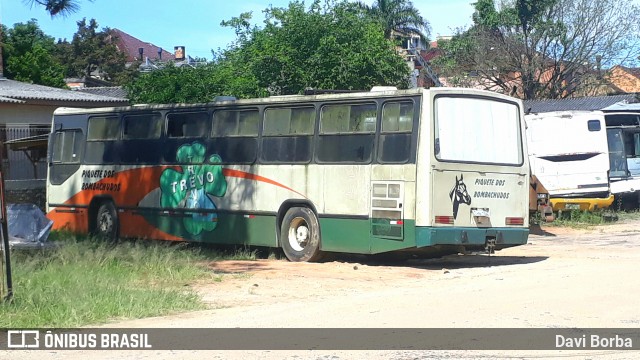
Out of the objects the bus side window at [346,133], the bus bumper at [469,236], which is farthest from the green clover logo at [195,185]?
the bus bumper at [469,236]

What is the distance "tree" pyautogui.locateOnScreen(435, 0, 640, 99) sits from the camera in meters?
47.9

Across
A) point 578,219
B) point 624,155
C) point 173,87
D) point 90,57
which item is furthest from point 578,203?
point 90,57

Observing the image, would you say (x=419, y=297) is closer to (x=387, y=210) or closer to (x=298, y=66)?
(x=387, y=210)

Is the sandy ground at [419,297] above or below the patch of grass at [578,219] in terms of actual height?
below

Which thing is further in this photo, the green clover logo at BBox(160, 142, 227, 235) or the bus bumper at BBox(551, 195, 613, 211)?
the bus bumper at BBox(551, 195, 613, 211)

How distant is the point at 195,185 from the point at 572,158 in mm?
11769

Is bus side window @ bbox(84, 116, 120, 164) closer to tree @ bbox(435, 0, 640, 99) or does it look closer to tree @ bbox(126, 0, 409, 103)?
tree @ bbox(126, 0, 409, 103)

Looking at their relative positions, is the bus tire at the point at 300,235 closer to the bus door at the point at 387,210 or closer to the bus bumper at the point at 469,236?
the bus door at the point at 387,210

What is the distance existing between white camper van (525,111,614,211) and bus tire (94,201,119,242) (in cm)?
1145

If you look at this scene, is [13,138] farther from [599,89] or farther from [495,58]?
[599,89]

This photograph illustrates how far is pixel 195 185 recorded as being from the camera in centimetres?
1838

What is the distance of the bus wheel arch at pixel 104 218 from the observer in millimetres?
20047

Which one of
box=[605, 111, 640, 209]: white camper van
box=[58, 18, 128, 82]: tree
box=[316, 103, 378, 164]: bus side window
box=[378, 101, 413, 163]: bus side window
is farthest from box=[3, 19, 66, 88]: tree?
box=[378, 101, 413, 163]: bus side window

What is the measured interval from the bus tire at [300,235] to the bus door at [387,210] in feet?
4.42
